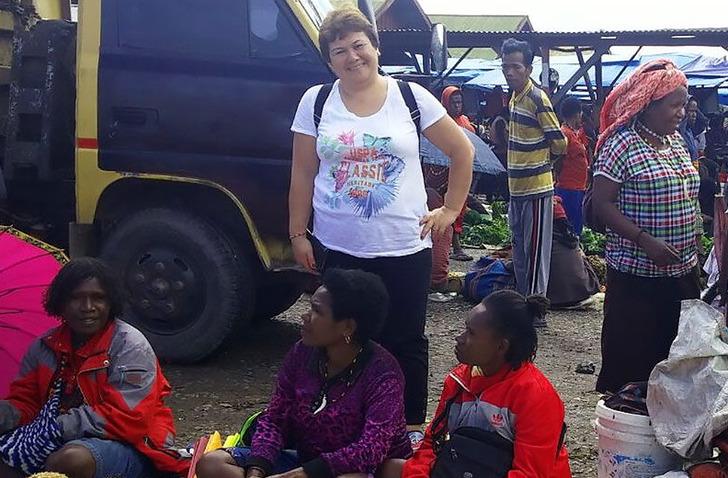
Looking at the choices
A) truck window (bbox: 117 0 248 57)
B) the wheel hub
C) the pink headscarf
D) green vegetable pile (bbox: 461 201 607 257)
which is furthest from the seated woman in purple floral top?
green vegetable pile (bbox: 461 201 607 257)

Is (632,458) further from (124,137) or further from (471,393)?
(124,137)

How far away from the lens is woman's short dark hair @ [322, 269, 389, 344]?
3.27 m

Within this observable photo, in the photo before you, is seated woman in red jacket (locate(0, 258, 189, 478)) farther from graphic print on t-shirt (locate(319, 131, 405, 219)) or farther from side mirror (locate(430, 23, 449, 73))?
side mirror (locate(430, 23, 449, 73))

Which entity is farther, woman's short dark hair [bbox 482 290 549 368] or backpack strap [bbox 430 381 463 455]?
backpack strap [bbox 430 381 463 455]

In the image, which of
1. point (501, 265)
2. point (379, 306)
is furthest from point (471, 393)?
point (501, 265)

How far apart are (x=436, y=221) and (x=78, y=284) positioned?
4.48 ft

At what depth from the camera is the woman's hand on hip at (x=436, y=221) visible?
142 inches

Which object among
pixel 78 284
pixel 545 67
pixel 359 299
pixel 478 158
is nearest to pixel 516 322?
pixel 359 299

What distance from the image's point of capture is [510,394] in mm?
3037

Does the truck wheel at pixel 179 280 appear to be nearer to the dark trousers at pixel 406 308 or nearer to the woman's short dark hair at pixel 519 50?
the dark trousers at pixel 406 308

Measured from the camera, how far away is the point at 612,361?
4.18m

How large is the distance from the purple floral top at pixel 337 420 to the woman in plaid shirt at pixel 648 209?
1263 mm

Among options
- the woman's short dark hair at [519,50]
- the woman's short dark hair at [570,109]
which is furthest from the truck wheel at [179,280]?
the woman's short dark hair at [570,109]

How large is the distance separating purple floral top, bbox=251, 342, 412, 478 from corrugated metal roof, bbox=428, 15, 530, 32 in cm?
2835
